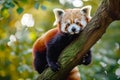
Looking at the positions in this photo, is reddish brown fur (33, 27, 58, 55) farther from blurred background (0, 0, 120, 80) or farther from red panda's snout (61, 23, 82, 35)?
blurred background (0, 0, 120, 80)

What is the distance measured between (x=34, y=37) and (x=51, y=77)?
1898 millimetres

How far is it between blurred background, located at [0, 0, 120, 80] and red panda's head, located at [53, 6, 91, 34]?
62cm

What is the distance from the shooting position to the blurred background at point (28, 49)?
4836 mm

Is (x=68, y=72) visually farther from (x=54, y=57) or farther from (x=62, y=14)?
(x=62, y=14)

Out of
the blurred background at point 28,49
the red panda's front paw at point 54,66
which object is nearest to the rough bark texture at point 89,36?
the red panda's front paw at point 54,66

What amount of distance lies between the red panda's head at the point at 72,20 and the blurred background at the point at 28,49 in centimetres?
62

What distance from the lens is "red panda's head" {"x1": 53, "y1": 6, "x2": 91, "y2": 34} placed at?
3.74 m

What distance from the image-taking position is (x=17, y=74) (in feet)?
20.1

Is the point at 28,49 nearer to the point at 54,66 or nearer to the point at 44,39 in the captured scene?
the point at 44,39

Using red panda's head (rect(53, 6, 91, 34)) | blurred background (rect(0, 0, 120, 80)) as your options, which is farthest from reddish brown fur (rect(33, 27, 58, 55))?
blurred background (rect(0, 0, 120, 80))

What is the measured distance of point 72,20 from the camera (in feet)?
12.6

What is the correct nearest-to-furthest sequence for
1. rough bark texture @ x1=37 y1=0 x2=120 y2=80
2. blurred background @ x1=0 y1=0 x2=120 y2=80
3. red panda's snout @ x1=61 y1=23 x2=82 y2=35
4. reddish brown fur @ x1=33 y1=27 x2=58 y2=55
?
rough bark texture @ x1=37 y1=0 x2=120 y2=80
red panda's snout @ x1=61 y1=23 x2=82 y2=35
reddish brown fur @ x1=33 y1=27 x2=58 y2=55
blurred background @ x1=0 y1=0 x2=120 y2=80

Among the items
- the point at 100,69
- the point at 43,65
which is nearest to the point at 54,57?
the point at 43,65

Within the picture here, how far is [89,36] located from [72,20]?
28 centimetres
